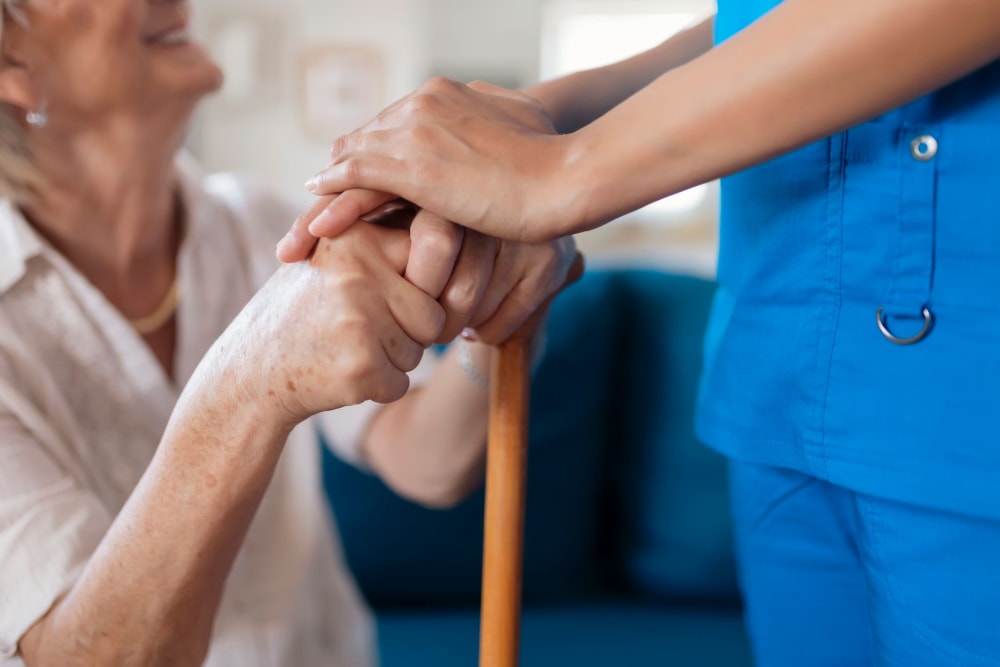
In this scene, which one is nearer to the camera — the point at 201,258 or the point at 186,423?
the point at 186,423

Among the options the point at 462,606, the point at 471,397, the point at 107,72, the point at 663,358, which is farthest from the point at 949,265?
the point at 462,606

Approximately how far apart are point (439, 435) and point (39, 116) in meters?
0.53

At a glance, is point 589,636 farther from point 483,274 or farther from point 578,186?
point 578,186

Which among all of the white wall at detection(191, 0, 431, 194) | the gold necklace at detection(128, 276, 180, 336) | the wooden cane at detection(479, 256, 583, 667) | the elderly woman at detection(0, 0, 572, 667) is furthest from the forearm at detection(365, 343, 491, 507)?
the white wall at detection(191, 0, 431, 194)

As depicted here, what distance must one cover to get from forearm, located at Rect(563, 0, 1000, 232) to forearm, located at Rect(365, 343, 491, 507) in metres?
0.38

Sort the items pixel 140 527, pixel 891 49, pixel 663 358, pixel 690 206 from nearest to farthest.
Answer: pixel 891 49
pixel 140 527
pixel 663 358
pixel 690 206

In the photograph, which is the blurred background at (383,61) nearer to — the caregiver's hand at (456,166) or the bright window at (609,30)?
the bright window at (609,30)

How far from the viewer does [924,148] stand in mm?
561

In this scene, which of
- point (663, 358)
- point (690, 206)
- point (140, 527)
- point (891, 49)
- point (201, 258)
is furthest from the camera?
point (690, 206)

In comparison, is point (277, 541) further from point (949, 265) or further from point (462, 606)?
point (949, 265)

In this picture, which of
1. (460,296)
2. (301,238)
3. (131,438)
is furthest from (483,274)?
(131,438)

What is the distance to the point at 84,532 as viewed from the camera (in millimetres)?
776

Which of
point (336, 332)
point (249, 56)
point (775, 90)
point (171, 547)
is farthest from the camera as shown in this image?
point (249, 56)

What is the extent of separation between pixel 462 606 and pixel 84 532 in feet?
3.17
